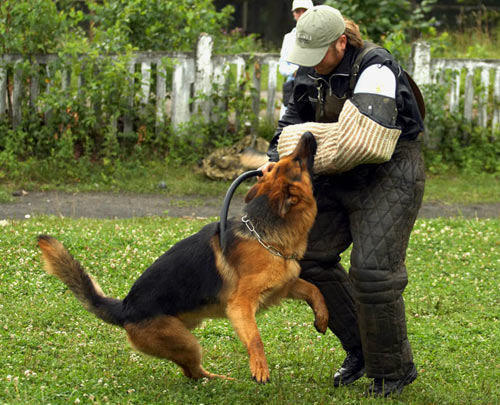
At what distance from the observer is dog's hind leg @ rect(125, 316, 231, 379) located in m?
4.22

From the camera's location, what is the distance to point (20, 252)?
6.74m

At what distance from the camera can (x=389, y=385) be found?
14.2 feet

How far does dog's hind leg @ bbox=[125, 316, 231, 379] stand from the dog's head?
2.84 ft

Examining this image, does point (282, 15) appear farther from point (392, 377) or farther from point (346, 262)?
point (392, 377)

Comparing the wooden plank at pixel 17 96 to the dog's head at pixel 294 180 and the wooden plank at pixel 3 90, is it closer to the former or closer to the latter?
the wooden plank at pixel 3 90

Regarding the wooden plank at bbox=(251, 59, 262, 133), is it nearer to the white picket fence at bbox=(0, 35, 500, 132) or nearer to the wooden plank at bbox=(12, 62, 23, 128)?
the white picket fence at bbox=(0, 35, 500, 132)

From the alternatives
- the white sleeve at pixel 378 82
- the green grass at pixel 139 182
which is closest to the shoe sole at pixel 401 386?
the white sleeve at pixel 378 82

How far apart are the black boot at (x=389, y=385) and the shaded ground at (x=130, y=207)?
4.81 metres

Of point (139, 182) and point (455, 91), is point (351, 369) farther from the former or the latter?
point (455, 91)

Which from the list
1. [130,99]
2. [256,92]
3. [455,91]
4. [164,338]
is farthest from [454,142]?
[164,338]

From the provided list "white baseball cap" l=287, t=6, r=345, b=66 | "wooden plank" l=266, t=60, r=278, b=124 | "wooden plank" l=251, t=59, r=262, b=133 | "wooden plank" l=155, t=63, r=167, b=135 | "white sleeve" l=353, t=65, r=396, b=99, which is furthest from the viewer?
"wooden plank" l=266, t=60, r=278, b=124

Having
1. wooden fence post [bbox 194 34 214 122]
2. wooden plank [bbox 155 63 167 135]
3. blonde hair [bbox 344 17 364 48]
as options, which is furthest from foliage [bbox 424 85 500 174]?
blonde hair [bbox 344 17 364 48]

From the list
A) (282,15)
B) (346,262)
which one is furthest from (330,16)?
(282,15)

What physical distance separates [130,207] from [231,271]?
17.8 feet
